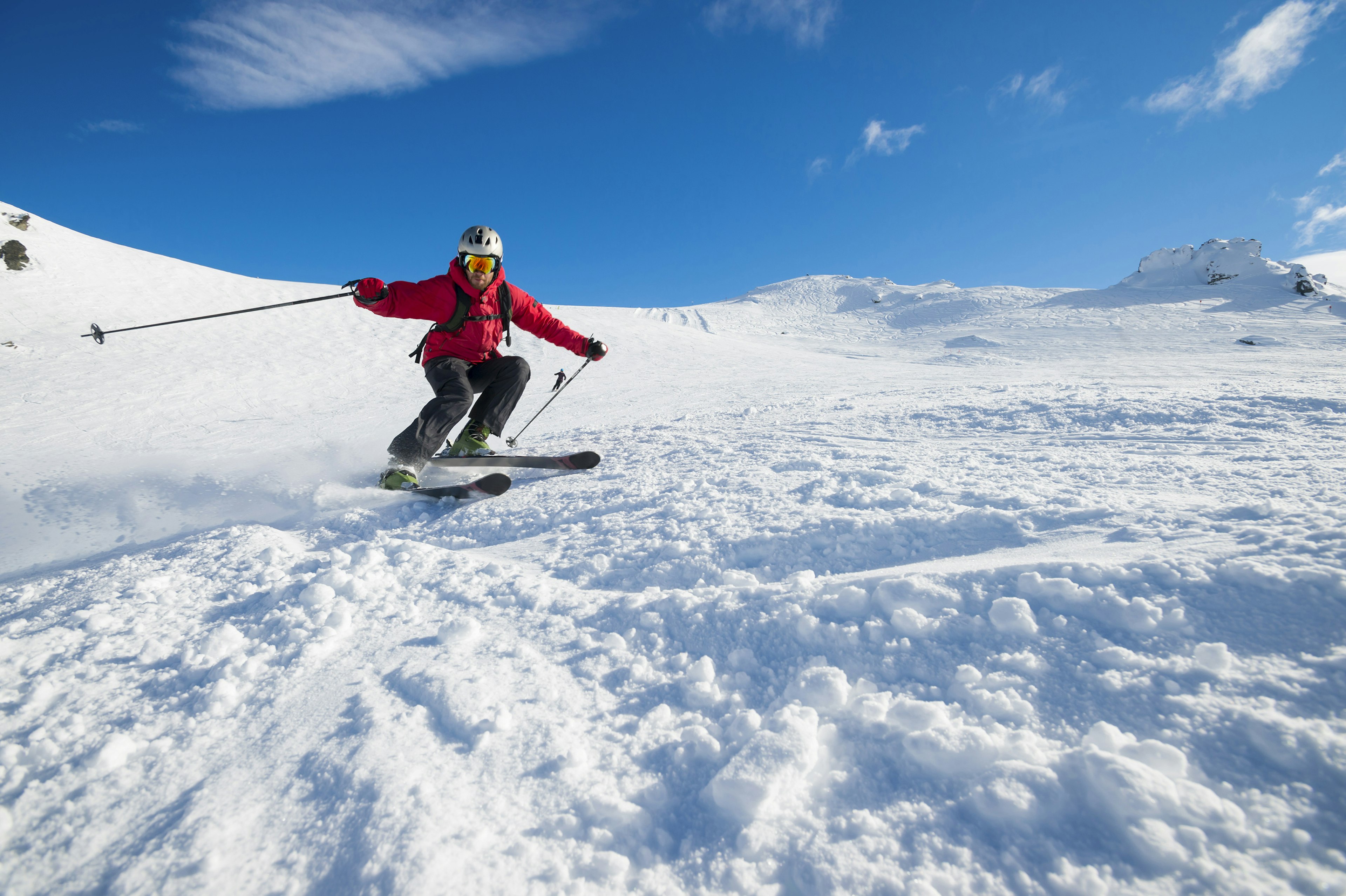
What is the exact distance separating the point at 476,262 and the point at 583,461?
72.2 inches

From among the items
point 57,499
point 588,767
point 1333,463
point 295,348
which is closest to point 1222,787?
point 588,767

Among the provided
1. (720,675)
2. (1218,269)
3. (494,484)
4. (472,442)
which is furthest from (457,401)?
(1218,269)

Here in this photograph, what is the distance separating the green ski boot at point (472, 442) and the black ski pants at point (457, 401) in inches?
1.7

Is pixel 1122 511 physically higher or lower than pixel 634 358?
lower

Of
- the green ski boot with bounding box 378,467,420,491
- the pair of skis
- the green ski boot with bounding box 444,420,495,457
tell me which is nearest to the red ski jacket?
the green ski boot with bounding box 444,420,495,457

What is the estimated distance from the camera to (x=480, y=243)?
4273mm

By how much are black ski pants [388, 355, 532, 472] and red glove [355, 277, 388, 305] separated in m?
0.59

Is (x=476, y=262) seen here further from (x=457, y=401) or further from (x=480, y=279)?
(x=457, y=401)

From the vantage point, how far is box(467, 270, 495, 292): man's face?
4.30m

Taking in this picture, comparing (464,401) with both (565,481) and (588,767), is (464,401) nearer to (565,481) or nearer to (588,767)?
(565,481)

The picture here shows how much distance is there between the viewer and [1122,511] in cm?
223

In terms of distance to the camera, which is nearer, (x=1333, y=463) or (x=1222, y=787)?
(x=1222, y=787)

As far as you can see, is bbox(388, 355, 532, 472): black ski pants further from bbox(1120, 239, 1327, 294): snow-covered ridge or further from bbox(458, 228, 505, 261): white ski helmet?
bbox(1120, 239, 1327, 294): snow-covered ridge

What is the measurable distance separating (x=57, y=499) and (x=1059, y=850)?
6.19 metres
